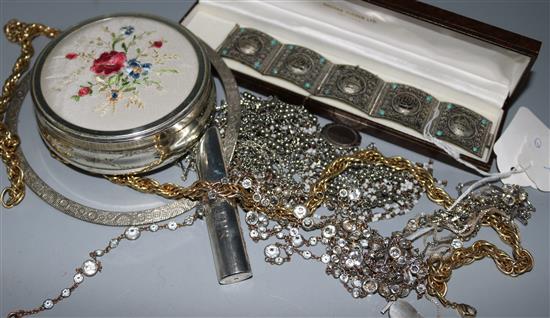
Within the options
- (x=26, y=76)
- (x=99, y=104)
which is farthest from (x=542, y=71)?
(x=26, y=76)

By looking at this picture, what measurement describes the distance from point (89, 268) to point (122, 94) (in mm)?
517

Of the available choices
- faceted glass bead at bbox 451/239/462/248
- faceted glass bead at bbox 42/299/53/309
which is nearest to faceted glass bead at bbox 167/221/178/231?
faceted glass bead at bbox 42/299/53/309

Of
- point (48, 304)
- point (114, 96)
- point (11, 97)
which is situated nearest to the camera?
point (48, 304)

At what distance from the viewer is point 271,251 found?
167cm

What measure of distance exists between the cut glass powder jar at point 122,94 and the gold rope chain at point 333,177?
0.12 meters

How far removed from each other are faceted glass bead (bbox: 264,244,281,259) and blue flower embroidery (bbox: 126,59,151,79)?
0.65 metres

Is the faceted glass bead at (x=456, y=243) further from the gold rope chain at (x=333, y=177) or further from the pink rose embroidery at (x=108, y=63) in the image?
the pink rose embroidery at (x=108, y=63)

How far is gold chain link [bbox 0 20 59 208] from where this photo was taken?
69.3 inches

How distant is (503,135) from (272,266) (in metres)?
0.88

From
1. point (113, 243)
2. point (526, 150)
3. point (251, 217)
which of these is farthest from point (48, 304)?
point (526, 150)

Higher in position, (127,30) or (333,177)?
(127,30)

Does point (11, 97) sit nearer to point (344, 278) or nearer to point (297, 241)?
point (297, 241)

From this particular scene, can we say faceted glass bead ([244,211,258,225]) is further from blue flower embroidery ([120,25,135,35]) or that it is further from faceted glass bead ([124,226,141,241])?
blue flower embroidery ([120,25,135,35])

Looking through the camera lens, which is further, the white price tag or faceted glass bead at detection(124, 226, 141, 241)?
the white price tag
